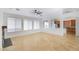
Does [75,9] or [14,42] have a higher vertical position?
[75,9]

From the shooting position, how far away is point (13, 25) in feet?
10.2

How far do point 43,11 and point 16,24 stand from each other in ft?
2.32

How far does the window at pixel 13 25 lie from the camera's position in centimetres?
308

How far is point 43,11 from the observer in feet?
10.3

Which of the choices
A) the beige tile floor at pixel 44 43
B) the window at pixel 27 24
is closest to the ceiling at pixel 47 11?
the window at pixel 27 24

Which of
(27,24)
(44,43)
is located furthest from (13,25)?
(44,43)

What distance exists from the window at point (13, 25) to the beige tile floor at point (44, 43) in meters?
0.21

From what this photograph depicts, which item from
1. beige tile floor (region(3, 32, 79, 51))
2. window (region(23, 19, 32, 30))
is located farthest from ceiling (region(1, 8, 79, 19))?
beige tile floor (region(3, 32, 79, 51))

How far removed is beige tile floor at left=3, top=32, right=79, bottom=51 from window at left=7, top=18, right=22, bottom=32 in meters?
0.21

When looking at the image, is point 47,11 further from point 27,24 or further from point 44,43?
point 44,43

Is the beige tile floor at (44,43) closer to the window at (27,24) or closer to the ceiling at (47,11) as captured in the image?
the window at (27,24)

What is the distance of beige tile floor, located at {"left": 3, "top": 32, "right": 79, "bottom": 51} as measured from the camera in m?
3.11
